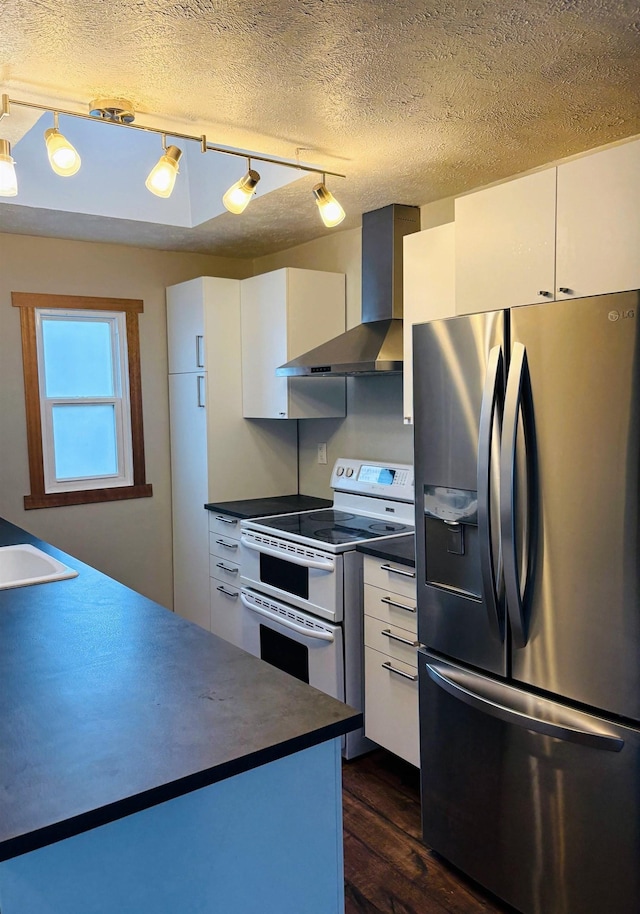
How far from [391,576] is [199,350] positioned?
1.88m

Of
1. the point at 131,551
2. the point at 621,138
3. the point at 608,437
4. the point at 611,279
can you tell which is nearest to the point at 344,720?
the point at 608,437

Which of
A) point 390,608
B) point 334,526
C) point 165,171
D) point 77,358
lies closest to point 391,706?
point 390,608

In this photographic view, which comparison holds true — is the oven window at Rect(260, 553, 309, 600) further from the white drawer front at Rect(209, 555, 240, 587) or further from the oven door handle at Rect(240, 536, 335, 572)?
the white drawer front at Rect(209, 555, 240, 587)

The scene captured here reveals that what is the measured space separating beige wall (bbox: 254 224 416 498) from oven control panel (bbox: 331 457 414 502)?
94mm

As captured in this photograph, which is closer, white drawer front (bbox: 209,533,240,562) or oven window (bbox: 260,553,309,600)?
oven window (bbox: 260,553,309,600)

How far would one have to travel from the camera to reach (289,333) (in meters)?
3.64

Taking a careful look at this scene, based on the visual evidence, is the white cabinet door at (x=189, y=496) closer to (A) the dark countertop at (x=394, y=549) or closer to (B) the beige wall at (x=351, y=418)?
(B) the beige wall at (x=351, y=418)

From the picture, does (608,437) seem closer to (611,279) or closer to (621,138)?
(611,279)

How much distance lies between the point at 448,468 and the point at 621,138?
1.31m

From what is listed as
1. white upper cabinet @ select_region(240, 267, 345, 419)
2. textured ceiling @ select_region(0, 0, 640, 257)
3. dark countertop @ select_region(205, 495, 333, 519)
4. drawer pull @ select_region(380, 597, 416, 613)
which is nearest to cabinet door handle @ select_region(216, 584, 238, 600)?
dark countertop @ select_region(205, 495, 333, 519)

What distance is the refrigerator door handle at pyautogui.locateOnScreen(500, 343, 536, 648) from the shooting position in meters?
1.85

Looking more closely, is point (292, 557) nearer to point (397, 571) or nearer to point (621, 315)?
point (397, 571)

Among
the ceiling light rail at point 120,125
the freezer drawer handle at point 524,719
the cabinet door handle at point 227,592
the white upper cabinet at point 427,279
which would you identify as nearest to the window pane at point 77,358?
the cabinet door handle at point 227,592

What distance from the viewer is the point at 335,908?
4.43 ft
